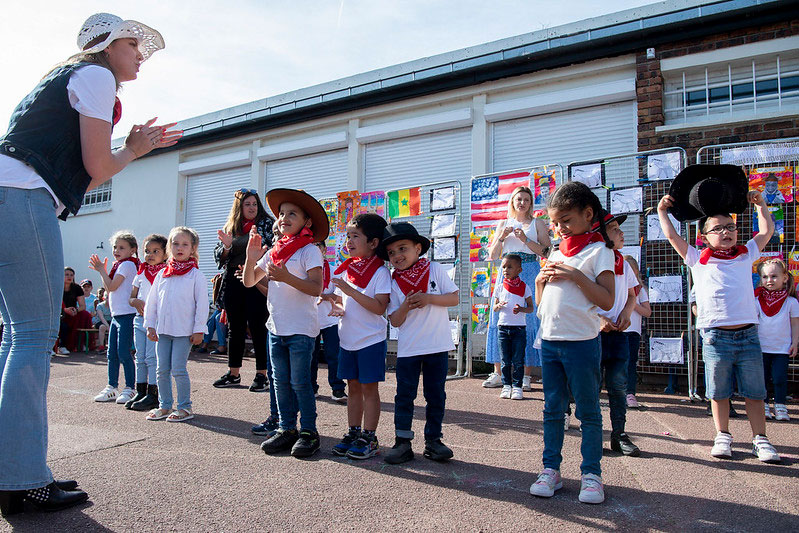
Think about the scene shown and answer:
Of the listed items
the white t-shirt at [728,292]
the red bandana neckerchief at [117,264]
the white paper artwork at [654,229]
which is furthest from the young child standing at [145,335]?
the white paper artwork at [654,229]

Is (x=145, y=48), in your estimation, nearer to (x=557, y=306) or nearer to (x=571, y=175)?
(x=557, y=306)

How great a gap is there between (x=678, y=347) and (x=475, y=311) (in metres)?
2.68

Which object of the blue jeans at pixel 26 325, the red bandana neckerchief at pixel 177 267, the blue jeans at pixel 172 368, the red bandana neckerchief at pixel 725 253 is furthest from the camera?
the red bandana neckerchief at pixel 177 267

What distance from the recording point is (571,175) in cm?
741

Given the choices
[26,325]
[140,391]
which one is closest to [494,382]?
[140,391]

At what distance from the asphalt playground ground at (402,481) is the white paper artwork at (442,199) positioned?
13.1 feet

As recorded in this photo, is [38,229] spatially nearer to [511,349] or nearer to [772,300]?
[511,349]

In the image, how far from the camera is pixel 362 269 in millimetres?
4012

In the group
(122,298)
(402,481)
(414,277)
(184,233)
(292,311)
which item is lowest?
(402,481)

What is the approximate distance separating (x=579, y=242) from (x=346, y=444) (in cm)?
204

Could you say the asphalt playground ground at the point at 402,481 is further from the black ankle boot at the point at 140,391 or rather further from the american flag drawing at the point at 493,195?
the american flag drawing at the point at 493,195

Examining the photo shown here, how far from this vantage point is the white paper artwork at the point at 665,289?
6.67 m

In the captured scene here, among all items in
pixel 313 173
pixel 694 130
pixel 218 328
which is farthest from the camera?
pixel 313 173

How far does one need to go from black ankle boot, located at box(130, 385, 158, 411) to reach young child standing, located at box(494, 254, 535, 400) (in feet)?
12.0
